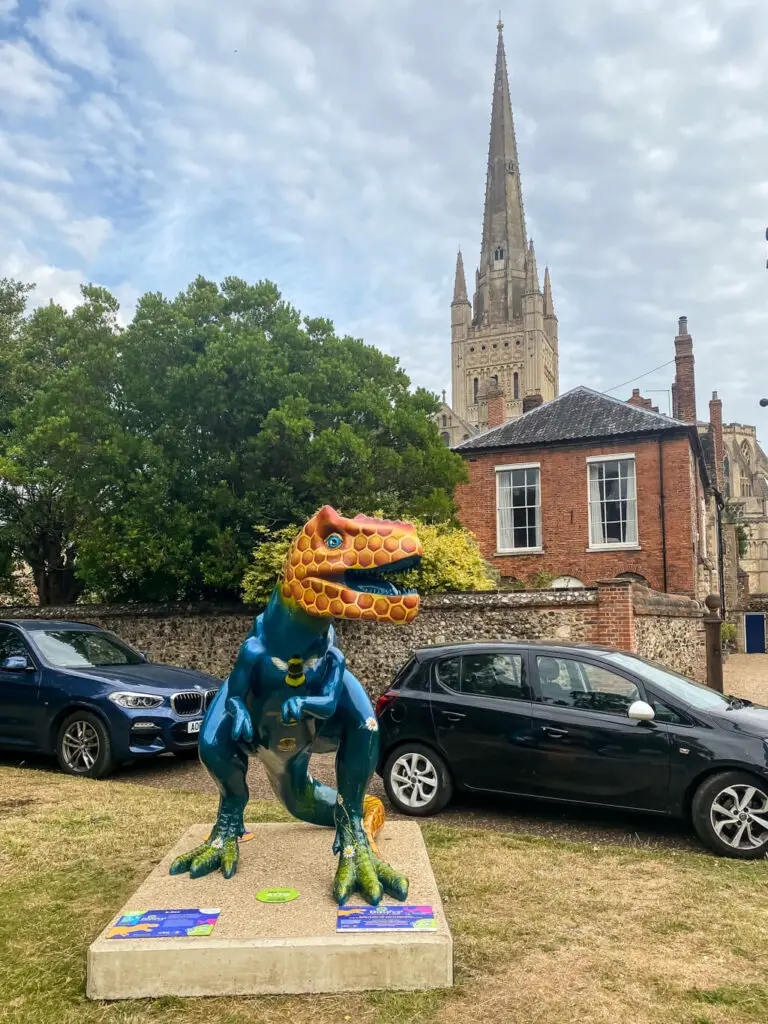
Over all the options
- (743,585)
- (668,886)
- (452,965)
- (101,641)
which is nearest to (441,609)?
(101,641)

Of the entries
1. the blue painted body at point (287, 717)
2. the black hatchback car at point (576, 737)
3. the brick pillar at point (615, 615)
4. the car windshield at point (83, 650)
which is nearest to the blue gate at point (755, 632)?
the brick pillar at point (615, 615)

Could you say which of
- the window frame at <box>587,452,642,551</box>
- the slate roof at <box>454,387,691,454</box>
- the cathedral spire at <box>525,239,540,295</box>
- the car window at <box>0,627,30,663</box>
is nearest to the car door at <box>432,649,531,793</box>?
the car window at <box>0,627,30,663</box>

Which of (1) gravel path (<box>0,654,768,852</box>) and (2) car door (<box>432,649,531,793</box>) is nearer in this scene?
(1) gravel path (<box>0,654,768,852</box>)

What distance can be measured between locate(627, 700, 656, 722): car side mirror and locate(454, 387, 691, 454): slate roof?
16156mm

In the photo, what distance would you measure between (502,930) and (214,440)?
11179 millimetres

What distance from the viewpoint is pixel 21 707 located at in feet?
30.8

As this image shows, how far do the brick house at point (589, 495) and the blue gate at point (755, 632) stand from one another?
15970 mm

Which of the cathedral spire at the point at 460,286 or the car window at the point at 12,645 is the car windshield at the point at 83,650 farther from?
the cathedral spire at the point at 460,286

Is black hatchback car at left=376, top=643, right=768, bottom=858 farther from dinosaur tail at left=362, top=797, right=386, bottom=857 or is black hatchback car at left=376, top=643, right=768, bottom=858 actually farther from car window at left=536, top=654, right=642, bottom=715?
dinosaur tail at left=362, top=797, right=386, bottom=857

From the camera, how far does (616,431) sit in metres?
22.1

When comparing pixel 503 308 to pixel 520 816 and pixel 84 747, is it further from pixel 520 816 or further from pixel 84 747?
pixel 520 816

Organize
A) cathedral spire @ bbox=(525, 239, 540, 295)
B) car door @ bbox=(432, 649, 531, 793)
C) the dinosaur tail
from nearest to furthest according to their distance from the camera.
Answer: the dinosaur tail < car door @ bbox=(432, 649, 531, 793) < cathedral spire @ bbox=(525, 239, 540, 295)

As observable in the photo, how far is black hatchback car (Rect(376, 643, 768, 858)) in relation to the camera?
627 centimetres

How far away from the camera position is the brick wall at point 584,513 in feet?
69.7
